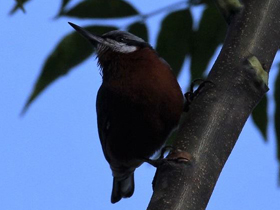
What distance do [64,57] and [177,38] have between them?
491mm

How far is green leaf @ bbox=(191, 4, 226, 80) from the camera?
2.32 m

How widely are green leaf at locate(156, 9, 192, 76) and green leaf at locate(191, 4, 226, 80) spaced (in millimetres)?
36

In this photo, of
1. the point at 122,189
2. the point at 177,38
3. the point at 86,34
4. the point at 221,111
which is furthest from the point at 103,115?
the point at 221,111

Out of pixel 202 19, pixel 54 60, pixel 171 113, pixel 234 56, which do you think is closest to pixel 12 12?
pixel 54 60

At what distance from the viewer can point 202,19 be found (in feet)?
7.77

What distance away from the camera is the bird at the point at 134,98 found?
9.89 feet

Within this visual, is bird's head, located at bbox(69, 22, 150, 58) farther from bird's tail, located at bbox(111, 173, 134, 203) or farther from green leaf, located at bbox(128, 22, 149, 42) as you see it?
bird's tail, located at bbox(111, 173, 134, 203)

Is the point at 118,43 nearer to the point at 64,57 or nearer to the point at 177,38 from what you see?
the point at 64,57

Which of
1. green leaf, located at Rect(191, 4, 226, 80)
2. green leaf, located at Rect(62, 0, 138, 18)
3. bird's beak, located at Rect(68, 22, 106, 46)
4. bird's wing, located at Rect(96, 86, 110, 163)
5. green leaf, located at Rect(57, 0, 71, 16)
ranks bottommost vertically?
bird's wing, located at Rect(96, 86, 110, 163)

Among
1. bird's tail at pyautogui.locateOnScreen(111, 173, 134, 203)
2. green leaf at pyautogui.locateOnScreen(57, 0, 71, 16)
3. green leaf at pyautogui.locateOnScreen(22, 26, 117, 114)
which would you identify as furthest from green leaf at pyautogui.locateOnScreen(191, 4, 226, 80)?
bird's tail at pyautogui.locateOnScreen(111, 173, 134, 203)

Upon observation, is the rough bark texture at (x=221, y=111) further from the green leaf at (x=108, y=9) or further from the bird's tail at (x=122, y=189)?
the bird's tail at (x=122, y=189)

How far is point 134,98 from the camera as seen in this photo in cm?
302

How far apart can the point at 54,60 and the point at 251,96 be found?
1.04m

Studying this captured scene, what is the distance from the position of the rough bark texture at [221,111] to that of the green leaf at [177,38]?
0.45m
